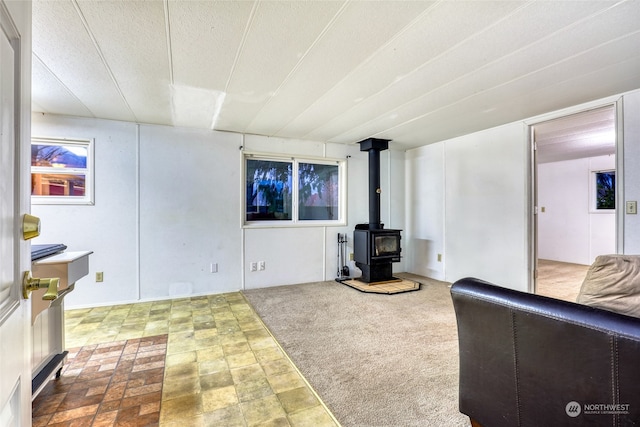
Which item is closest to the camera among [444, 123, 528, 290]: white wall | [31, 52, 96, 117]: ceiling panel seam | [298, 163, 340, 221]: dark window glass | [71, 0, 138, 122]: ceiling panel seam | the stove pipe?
[71, 0, 138, 122]: ceiling panel seam

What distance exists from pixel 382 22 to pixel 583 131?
3.80 meters

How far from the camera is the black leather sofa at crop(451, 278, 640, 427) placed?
0.83 meters

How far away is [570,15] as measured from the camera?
5.16ft

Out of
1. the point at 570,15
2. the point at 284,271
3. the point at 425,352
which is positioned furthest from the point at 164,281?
the point at 570,15

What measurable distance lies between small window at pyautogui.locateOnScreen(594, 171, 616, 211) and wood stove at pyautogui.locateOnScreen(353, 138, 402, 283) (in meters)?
4.41

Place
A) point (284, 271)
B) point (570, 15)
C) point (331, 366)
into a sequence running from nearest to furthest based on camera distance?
point (570, 15)
point (331, 366)
point (284, 271)

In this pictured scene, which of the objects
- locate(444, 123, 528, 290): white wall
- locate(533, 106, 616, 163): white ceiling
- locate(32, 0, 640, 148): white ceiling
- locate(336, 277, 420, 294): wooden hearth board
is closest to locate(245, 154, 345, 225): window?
locate(336, 277, 420, 294): wooden hearth board

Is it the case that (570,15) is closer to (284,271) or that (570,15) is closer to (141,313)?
(284,271)

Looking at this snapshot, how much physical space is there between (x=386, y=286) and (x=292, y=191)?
1.95m

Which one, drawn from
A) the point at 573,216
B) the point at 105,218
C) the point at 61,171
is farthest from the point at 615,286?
the point at 573,216

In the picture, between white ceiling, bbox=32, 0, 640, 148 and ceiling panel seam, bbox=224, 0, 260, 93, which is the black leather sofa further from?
ceiling panel seam, bbox=224, 0, 260, 93

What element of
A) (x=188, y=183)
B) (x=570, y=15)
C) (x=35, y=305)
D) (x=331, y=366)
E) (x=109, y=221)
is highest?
(x=570, y=15)

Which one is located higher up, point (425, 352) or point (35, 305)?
point (35, 305)

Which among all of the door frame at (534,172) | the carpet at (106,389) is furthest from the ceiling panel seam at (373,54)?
the carpet at (106,389)
